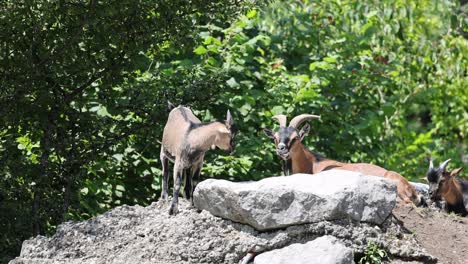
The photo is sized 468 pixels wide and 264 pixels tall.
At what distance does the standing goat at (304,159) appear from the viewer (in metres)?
10.2

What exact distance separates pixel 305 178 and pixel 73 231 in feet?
7.36

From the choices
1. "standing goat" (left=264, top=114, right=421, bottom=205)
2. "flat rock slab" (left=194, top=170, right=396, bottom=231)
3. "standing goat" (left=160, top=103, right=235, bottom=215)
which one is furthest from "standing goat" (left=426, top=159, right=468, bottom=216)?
"standing goat" (left=160, top=103, right=235, bottom=215)

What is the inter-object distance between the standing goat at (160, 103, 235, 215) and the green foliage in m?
1.45

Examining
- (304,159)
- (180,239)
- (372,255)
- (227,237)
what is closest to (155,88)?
(304,159)

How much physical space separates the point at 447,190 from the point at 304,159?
1.60 metres

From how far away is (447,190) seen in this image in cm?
1090

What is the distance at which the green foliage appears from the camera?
8410 millimetres

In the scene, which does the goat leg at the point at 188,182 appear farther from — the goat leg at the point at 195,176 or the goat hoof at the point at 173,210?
the goat hoof at the point at 173,210

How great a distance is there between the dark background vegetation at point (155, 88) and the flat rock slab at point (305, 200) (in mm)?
2865

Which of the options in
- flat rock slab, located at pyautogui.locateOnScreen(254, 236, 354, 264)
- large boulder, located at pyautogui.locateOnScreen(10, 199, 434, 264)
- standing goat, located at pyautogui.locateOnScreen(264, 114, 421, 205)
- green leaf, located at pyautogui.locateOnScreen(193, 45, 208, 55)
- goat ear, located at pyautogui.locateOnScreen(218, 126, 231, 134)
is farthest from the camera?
green leaf, located at pyautogui.locateOnScreen(193, 45, 208, 55)

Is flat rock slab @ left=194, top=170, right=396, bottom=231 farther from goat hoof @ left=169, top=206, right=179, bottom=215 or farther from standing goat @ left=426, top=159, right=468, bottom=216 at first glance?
standing goat @ left=426, top=159, right=468, bottom=216

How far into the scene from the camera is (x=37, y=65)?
10.6 m

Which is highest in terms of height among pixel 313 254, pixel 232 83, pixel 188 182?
pixel 232 83

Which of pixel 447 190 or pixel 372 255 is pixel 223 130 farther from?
pixel 447 190
